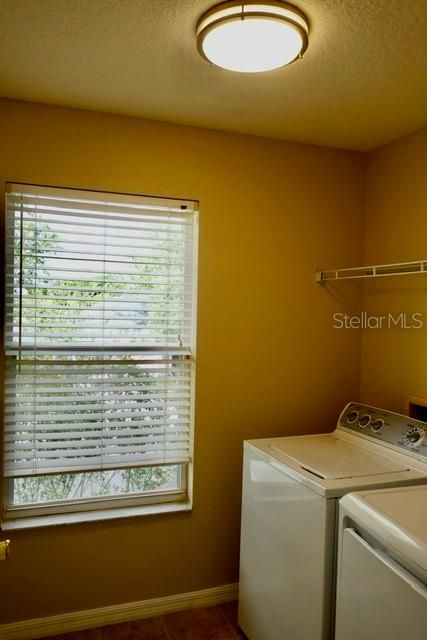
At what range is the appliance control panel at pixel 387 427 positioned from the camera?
2.01 meters

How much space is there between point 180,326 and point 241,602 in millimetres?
1337

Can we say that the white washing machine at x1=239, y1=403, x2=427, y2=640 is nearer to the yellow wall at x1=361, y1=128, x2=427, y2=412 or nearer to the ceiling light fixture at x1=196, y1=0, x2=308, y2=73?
the yellow wall at x1=361, y1=128, x2=427, y2=412

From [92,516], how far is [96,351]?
2.58ft

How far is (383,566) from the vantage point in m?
1.40

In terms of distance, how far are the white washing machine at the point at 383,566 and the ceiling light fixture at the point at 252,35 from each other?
1.47m

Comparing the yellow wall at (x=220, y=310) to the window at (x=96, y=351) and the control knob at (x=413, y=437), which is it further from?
the control knob at (x=413, y=437)

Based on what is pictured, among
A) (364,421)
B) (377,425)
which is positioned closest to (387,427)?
(377,425)

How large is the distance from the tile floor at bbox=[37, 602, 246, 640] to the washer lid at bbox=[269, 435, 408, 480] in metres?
0.92

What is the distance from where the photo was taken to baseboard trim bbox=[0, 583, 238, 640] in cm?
219

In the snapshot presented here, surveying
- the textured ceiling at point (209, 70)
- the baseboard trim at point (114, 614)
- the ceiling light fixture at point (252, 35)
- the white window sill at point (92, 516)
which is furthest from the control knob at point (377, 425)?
the ceiling light fixture at point (252, 35)

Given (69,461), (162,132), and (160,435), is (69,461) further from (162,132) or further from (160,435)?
(162,132)

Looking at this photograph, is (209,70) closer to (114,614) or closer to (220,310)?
(220,310)

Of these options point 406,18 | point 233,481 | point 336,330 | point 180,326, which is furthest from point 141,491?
point 406,18

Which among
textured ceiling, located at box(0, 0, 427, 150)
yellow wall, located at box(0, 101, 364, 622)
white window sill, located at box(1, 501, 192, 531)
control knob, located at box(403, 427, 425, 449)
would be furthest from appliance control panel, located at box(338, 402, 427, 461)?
textured ceiling, located at box(0, 0, 427, 150)
